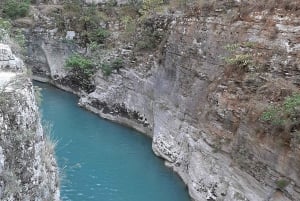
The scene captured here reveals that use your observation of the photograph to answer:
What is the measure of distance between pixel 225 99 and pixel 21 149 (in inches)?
337

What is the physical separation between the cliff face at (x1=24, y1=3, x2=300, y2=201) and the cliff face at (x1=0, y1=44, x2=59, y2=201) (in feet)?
19.4

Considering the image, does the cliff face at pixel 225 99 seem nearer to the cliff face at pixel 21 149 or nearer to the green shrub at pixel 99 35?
the cliff face at pixel 21 149

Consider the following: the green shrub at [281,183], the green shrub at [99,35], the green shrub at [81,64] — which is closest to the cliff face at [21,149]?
the green shrub at [281,183]

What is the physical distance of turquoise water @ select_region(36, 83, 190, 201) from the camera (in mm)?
15992

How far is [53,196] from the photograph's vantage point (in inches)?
343

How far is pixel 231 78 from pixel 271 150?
349 cm

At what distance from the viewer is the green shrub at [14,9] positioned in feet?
101

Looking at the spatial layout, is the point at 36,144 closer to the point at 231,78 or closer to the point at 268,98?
the point at 268,98

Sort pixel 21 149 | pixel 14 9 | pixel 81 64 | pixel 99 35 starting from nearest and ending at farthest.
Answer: pixel 21 149
pixel 81 64
pixel 99 35
pixel 14 9

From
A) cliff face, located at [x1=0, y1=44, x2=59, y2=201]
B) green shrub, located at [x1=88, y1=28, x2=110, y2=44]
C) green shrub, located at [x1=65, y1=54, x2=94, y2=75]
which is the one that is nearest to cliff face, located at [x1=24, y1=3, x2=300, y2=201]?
green shrub, located at [x1=65, y1=54, x2=94, y2=75]

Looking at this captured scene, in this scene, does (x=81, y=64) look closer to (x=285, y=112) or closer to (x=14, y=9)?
(x=14, y=9)

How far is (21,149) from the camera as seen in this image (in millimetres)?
7285

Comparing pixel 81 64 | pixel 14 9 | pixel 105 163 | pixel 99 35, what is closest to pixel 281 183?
pixel 105 163

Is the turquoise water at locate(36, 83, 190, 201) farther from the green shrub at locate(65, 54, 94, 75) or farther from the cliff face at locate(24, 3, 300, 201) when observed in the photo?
the green shrub at locate(65, 54, 94, 75)
